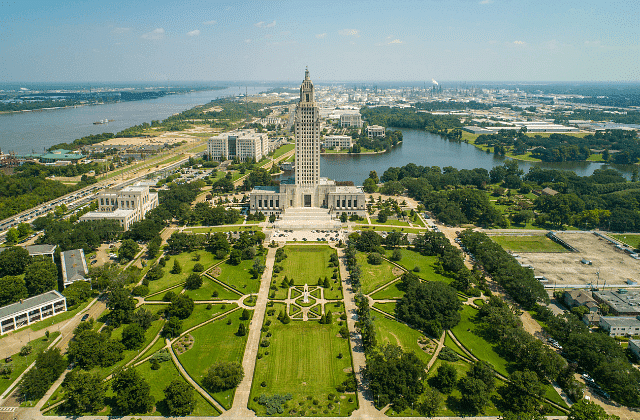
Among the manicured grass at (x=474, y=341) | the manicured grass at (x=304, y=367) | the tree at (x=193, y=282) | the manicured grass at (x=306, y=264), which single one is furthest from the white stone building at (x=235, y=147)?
the manicured grass at (x=474, y=341)

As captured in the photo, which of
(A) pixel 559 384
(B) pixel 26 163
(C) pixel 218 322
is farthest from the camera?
(B) pixel 26 163

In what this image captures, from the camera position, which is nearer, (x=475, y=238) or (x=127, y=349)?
(x=127, y=349)

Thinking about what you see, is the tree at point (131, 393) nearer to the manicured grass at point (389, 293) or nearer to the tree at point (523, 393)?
the manicured grass at point (389, 293)

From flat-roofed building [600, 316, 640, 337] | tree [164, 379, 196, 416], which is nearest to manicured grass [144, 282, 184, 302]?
tree [164, 379, 196, 416]

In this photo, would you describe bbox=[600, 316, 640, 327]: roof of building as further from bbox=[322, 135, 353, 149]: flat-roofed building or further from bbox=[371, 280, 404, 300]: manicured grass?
bbox=[322, 135, 353, 149]: flat-roofed building

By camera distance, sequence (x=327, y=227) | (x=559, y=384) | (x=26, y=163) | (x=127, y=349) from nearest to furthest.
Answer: (x=559, y=384), (x=127, y=349), (x=327, y=227), (x=26, y=163)

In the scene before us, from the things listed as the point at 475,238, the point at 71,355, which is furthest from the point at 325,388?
the point at 475,238

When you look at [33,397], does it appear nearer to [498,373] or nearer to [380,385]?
[380,385]
